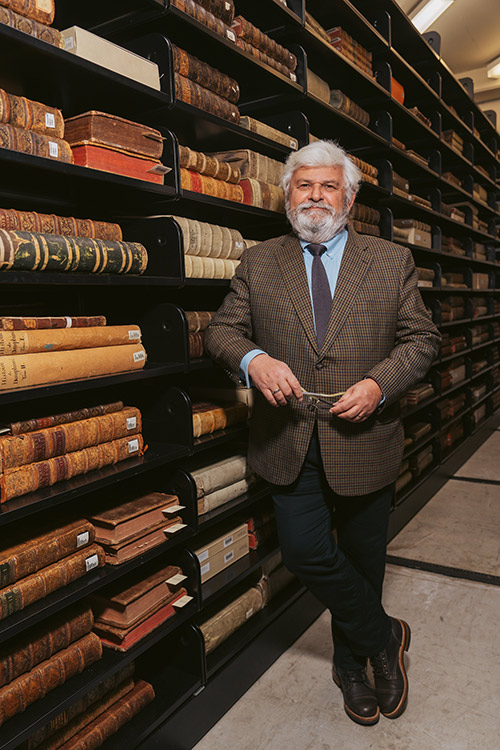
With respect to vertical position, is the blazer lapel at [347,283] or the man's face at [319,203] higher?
the man's face at [319,203]

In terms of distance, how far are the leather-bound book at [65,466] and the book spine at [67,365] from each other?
0.69 ft

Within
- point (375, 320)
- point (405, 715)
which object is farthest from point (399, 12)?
point (405, 715)

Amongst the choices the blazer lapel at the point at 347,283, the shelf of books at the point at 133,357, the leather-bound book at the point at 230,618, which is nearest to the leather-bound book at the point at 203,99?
the shelf of books at the point at 133,357

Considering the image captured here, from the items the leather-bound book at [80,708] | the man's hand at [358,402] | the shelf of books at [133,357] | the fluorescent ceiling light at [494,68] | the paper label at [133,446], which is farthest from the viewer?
the fluorescent ceiling light at [494,68]

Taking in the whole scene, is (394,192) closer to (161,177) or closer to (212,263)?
(212,263)

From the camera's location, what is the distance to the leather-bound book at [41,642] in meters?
1.46

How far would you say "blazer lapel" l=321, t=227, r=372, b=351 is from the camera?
5.97 feet

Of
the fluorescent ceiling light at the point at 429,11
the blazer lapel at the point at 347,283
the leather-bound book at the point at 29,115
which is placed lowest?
the blazer lapel at the point at 347,283

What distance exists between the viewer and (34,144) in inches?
57.3

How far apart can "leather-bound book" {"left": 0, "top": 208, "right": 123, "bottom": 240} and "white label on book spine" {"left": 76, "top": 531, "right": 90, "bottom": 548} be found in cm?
81

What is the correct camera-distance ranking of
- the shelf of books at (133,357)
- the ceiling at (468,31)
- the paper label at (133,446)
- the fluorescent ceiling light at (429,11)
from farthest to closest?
the ceiling at (468,31)
the fluorescent ceiling light at (429,11)
the paper label at (133,446)
the shelf of books at (133,357)

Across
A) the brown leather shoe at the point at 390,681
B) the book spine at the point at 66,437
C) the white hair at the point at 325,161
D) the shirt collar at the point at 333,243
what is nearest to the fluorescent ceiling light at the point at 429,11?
the white hair at the point at 325,161

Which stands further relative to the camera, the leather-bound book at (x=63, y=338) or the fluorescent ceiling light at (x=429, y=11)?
the fluorescent ceiling light at (x=429, y=11)

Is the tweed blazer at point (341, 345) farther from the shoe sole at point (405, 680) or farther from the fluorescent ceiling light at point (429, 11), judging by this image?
the fluorescent ceiling light at point (429, 11)
